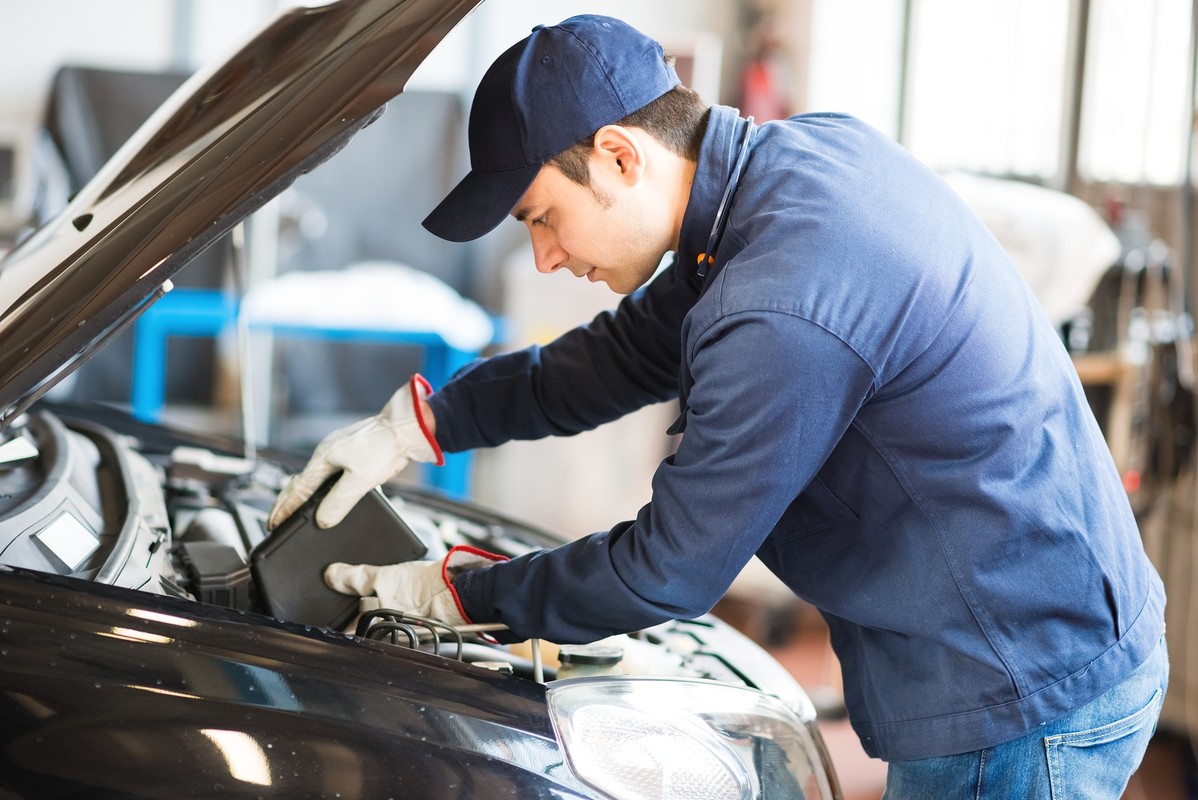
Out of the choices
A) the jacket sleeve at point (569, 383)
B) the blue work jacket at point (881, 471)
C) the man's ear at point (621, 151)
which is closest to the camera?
the blue work jacket at point (881, 471)

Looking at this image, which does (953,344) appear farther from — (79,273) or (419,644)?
(79,273)

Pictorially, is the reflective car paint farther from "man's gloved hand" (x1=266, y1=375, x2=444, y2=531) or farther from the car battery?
"man's gloved hand" (x1=266, y1=375, x2=444, y2=531)

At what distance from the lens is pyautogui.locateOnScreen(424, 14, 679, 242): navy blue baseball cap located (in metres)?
1.28

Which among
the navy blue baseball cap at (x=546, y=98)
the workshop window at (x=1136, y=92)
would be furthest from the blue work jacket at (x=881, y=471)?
the workshop window at (x=1136, y=92)

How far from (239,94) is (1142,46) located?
3447mm

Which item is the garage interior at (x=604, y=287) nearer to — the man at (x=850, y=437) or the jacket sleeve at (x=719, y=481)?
the man at (x=850, y=437)

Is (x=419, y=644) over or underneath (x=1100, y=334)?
underneath

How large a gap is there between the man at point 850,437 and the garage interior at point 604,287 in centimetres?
117

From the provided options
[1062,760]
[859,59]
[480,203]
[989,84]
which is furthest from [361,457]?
[859,59]

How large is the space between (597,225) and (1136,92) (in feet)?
10.5

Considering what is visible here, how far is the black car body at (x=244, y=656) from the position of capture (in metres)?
1.09

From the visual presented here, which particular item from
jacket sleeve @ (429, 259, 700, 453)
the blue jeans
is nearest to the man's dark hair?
jacket sleeve @ (429, 259, 700, 453)

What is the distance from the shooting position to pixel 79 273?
125cm

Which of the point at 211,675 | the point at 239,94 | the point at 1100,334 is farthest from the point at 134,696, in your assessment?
the point at 1100,334
